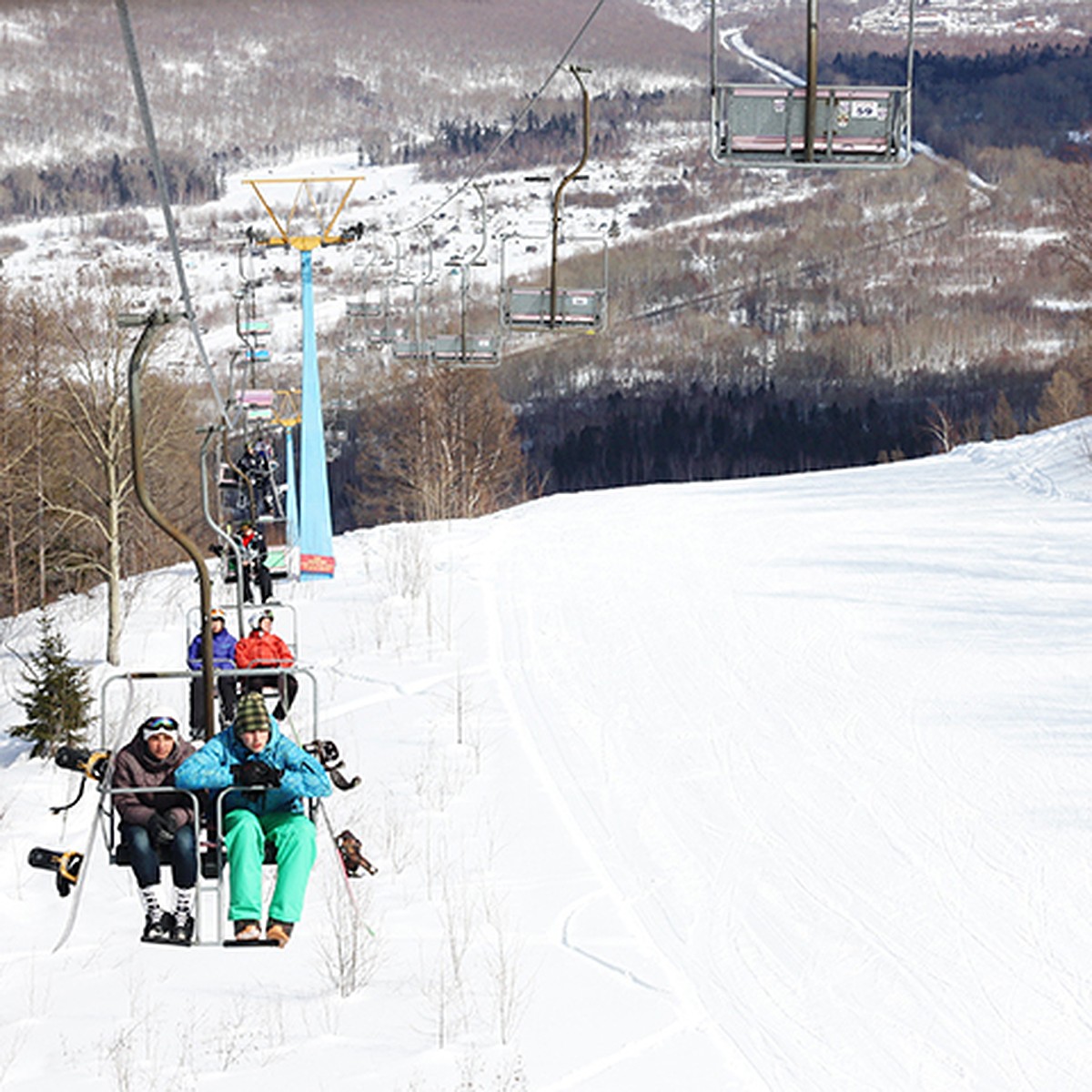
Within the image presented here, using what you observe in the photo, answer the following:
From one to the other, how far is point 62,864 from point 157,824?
54 cm

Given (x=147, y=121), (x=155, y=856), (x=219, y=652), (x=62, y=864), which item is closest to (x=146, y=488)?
(x=155, y=856)

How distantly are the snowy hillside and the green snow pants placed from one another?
5.33 ft

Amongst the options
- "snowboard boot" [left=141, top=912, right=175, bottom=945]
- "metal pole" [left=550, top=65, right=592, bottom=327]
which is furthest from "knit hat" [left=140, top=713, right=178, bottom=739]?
"metal pole" [left=550, top=65, right=592, bottom=327]

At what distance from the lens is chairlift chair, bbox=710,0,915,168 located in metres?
6.03

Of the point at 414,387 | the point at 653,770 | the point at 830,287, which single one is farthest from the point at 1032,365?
the point at 653,770

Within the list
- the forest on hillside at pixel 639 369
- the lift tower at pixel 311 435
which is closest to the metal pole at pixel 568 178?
the forest on hillside at pixel 639 369

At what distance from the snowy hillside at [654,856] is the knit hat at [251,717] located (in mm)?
2126

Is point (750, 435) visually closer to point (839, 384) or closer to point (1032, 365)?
point (839, 384)

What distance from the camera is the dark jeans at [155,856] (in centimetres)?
649

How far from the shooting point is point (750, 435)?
111375 mm

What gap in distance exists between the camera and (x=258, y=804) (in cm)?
677

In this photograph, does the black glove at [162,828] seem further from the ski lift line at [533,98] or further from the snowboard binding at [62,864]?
the ski lift line at [533,98]

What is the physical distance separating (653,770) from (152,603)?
13696mm

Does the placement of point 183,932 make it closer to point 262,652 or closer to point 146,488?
point 146,488
